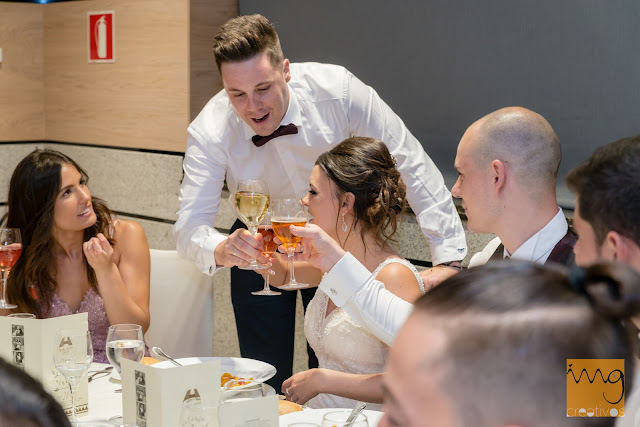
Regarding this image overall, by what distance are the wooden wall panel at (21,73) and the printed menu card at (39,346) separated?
3177 millimetres

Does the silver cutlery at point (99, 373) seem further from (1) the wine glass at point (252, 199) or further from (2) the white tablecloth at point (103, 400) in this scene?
(1) the wine glass at point (252, 199)

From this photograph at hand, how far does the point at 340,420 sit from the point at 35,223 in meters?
1.85

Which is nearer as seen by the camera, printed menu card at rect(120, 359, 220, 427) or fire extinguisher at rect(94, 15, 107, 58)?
printed menu card at rect(120, 359, 220, 427)

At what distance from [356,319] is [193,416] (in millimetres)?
842

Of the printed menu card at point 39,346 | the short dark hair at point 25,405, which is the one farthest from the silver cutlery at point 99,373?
the short dark hair at point 25,405

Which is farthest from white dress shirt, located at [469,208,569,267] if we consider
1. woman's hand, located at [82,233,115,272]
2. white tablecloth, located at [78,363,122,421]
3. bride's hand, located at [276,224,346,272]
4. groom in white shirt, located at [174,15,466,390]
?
woman's hand, located at [82,233,115,272]

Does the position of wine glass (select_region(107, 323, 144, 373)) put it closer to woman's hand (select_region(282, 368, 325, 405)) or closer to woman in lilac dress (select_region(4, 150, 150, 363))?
woman's hand (select_region(282, 368, 325, 405))

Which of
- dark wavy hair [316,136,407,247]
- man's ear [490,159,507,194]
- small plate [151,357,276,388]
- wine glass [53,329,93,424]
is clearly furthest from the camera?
dark wavy hair [316,136,407,247]

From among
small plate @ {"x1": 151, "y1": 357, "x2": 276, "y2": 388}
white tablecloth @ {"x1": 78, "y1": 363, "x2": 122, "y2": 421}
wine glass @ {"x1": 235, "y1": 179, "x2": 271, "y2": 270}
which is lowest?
white tablecloth @ {"x1": 78, "y1": 363, "x2": 122, "y2": 421}

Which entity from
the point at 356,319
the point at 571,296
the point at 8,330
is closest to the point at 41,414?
the point at 571,296

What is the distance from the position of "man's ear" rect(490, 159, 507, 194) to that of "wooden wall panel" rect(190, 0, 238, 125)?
225 cm

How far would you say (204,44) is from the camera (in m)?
4.12

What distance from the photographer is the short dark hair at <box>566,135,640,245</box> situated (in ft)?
4.34

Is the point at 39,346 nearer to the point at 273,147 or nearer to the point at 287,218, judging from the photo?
the point at 287,218
